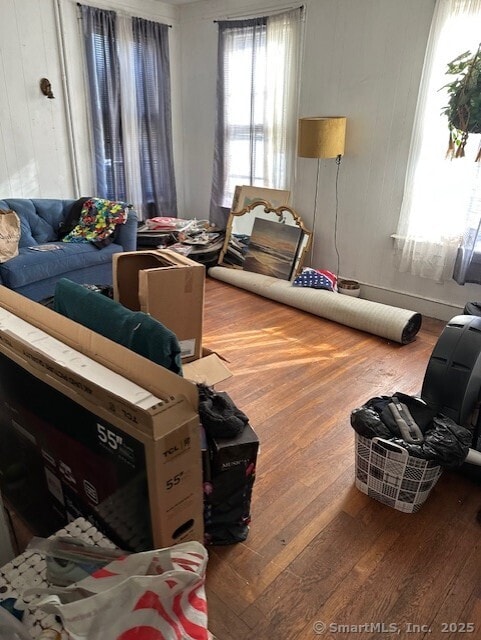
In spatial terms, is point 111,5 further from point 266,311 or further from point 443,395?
point 443,395

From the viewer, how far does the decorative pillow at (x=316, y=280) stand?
3.87 meters

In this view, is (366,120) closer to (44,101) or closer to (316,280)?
(316,280)

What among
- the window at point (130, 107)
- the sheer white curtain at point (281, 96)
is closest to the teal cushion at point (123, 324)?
the sheer white curtain at point (281, 96)

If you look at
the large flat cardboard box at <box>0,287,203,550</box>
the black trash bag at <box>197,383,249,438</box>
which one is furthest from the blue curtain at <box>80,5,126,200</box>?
the black trash bag at <box>197,383,249,438</box>

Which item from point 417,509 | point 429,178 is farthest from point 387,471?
point 429,178

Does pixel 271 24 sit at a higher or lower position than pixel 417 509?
higher

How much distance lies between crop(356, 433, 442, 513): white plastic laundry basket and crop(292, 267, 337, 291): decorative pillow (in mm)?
2213

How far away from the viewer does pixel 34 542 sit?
1.11 meters

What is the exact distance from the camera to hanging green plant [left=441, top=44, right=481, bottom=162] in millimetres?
2727

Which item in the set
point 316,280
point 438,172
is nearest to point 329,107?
point 438,172

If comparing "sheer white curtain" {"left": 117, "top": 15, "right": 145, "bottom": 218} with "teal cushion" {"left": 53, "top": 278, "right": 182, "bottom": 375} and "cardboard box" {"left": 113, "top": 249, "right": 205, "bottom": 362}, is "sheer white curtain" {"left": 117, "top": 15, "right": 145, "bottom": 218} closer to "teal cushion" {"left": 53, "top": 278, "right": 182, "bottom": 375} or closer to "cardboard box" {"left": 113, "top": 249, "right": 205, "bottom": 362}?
"cardboard box" {"left": 113, "top": 249, "right": 205, "bottom": 362}

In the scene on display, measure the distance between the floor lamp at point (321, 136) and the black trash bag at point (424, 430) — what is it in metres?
2.41

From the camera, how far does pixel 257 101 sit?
436cm

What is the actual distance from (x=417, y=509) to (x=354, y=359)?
1.34 metres
